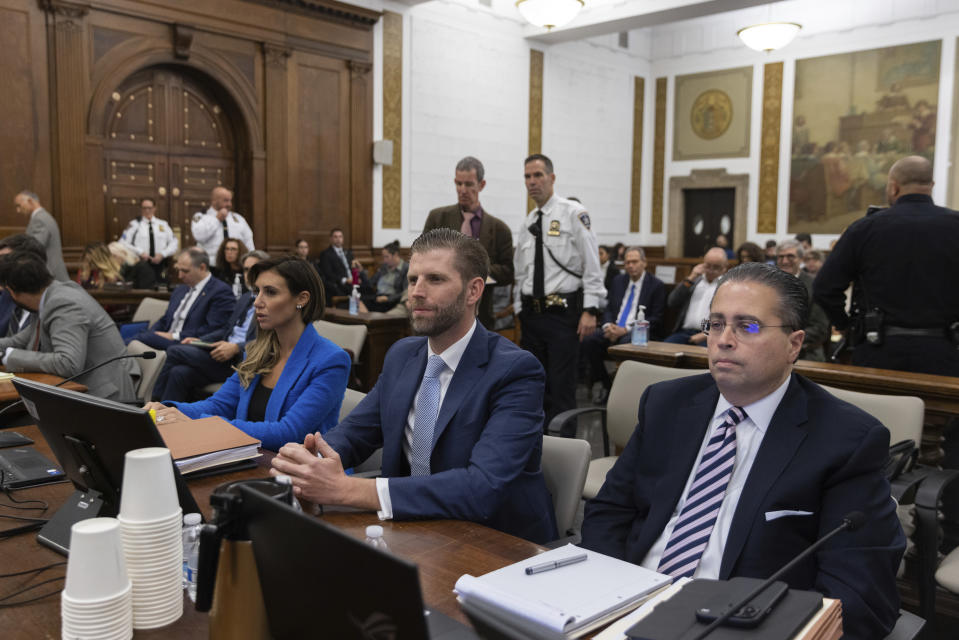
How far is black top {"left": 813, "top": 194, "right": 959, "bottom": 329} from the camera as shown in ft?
11.1

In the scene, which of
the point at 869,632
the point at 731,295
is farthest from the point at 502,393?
the point at 869,632

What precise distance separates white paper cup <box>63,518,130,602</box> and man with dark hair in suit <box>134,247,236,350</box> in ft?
15.1

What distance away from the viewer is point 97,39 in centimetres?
811

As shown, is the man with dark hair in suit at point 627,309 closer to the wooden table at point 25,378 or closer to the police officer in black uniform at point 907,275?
the police officer in black uniform at point 907,275

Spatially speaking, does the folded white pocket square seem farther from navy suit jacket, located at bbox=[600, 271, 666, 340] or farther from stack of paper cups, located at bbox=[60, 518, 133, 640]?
navy suit jacket, located at bbox=[600, 271, 666, 340]

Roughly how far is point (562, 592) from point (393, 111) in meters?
10.1

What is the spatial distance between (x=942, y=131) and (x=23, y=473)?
43.6 ft

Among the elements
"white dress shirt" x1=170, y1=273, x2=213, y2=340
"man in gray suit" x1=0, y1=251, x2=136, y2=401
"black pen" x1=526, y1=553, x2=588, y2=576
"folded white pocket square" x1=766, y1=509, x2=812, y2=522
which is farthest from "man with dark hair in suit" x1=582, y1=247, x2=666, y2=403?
"black pen" x1=526, y1=553, x2=588, y2=576

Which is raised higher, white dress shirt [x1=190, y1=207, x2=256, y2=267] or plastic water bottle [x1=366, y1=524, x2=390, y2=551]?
white dress shirt [x1=190, y1=207, x2=256, y2=267]

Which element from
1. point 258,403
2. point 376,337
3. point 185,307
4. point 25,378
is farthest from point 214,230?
point 258,403

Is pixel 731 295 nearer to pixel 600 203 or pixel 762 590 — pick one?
pixel 762 590

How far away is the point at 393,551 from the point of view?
1.49 m

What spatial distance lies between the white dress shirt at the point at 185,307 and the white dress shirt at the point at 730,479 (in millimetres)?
4615

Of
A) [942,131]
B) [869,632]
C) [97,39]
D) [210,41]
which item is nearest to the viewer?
[869,632]
